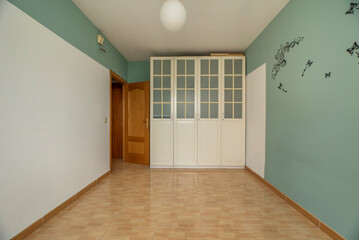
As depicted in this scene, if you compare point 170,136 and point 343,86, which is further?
point 170,136

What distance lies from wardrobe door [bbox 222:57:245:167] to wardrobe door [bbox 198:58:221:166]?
0.51 feet

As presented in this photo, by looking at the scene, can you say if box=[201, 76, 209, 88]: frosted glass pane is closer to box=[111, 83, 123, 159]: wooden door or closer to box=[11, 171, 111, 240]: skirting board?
box=[111, 83, 123, 159]: wooden door

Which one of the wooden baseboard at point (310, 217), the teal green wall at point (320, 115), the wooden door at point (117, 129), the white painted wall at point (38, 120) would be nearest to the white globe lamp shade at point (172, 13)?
the white painted wall at point (38, 120)

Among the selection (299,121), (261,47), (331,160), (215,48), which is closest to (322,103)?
(299,121)

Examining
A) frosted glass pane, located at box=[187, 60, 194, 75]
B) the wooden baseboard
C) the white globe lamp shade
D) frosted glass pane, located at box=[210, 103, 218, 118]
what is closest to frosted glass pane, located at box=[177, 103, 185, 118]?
frosted glass pane, located at box=[210, 103, 218, 118]

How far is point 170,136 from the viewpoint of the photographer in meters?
4.29

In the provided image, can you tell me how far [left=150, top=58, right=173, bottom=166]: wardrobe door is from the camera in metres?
4.29

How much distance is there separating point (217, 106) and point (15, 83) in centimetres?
344

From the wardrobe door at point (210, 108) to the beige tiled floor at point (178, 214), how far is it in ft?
3.19

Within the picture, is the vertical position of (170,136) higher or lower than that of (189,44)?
lower

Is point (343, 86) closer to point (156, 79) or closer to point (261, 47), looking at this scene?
point (261, 47)

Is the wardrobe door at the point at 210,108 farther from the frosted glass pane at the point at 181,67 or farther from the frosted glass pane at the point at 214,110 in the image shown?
the frosted glass pane at the point at 181,67

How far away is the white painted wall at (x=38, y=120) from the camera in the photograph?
1590 millimetres

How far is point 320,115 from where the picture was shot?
76.1 inches
